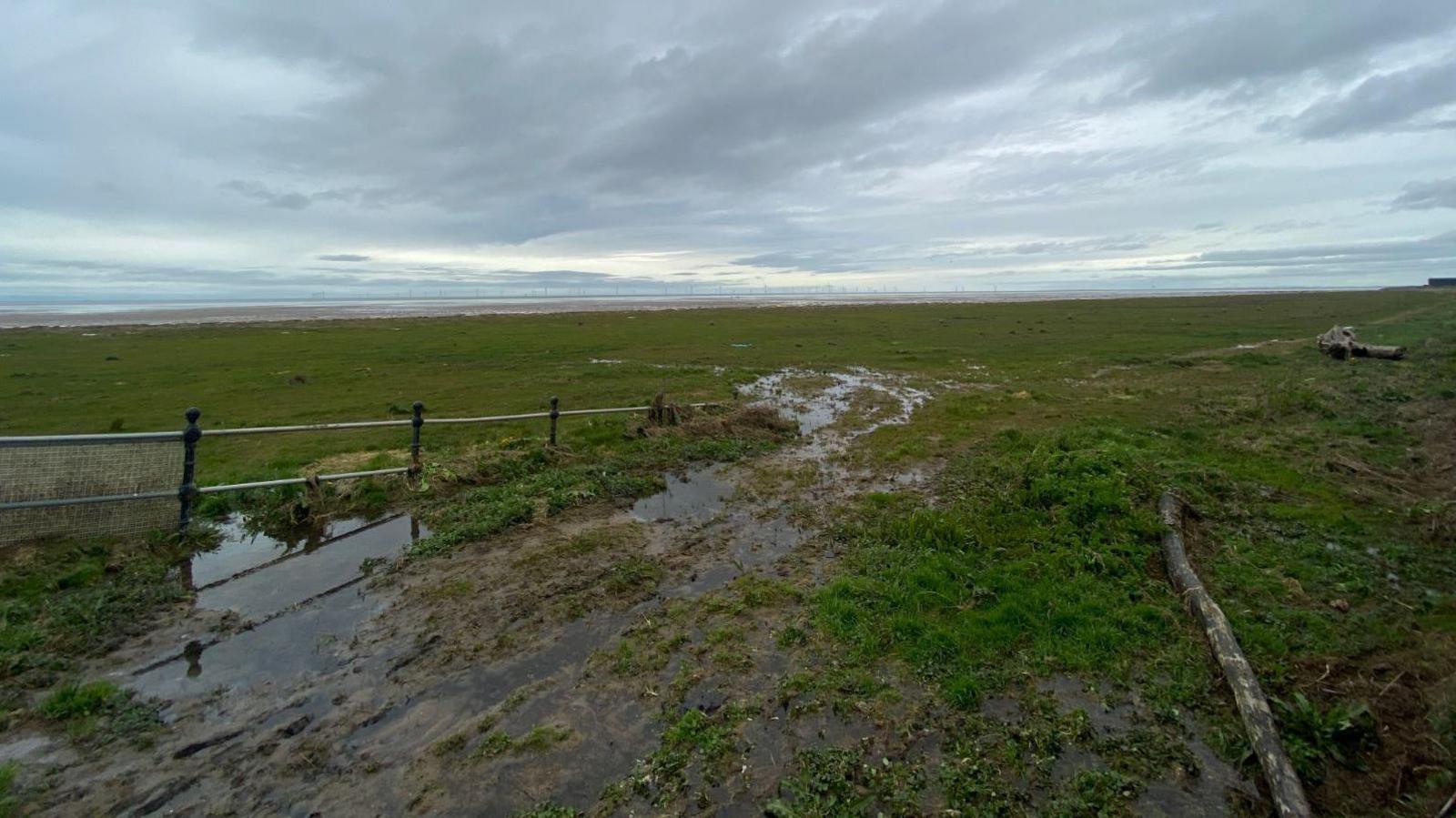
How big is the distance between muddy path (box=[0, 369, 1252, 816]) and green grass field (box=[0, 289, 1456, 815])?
528 mm

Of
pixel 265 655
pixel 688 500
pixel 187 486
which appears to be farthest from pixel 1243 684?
pixel 187 486

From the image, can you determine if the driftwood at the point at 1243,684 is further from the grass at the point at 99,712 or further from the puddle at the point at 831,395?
the puddle at the point at 831,395

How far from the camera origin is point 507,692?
5.57m

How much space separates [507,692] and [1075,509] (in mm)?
8295

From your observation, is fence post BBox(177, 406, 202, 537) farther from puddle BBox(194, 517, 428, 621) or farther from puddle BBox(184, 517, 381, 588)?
puddle BBox(194, 517, 428, 621)

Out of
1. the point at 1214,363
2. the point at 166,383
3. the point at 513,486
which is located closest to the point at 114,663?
the point at 513,486

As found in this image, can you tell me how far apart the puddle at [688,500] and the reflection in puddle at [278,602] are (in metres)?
3.71

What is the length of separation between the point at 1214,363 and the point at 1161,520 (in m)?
24.2

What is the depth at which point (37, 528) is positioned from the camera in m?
8.12

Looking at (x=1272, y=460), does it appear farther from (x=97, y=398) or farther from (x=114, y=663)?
(x=97, y=398)

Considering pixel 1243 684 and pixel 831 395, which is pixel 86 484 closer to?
pixel 1243 684

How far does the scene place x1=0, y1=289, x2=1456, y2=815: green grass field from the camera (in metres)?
5.43

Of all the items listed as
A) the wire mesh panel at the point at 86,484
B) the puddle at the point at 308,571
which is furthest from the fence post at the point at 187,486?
the puddle at the point at 308,571

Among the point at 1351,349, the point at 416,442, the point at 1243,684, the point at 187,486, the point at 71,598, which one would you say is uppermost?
the point at 1351,349
